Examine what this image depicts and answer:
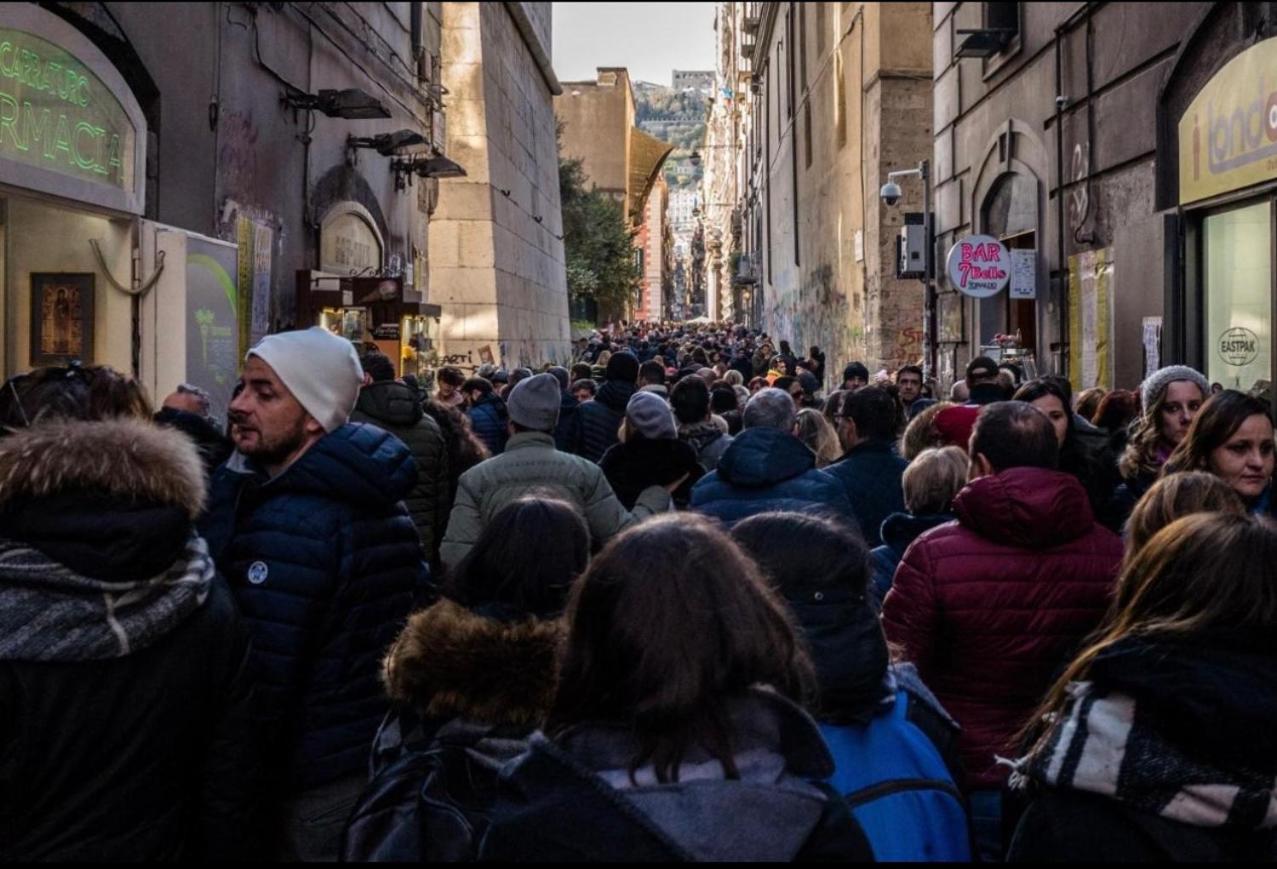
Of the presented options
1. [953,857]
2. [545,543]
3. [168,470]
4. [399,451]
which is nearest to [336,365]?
[399,451]

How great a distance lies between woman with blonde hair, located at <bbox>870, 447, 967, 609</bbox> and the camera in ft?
14.3

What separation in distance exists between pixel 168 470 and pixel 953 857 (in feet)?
5.87

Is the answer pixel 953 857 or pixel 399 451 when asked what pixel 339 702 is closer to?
pixel 399 451

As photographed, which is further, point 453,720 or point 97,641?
point 97,641

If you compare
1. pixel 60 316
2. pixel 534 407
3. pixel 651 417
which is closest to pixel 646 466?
pixel 651 417

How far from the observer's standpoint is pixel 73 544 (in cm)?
257

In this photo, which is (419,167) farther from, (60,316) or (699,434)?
(699,434)

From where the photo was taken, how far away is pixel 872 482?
5832 millimetres

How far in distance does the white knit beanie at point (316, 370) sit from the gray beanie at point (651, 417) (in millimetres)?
2839

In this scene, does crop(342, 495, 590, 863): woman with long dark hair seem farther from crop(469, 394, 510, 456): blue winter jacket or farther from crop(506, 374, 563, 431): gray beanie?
crop(469, 394, 510, 456): blue winter jacket

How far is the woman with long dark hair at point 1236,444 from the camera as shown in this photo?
4414 mm

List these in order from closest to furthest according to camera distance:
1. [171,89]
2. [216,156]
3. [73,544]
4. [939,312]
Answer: [73,544], [171,89], [216,156], [939,312]

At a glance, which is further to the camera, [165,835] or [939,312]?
[939,312]

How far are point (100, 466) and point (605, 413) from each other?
679 cm
